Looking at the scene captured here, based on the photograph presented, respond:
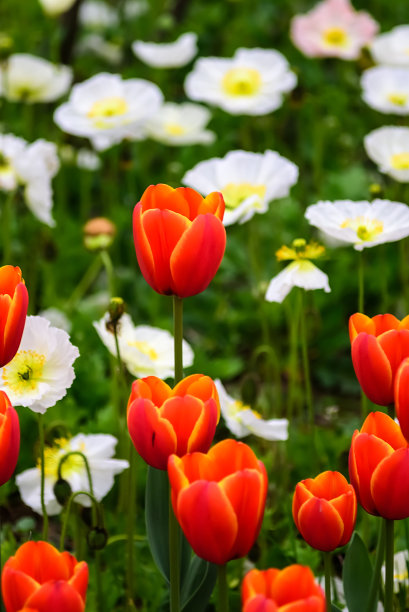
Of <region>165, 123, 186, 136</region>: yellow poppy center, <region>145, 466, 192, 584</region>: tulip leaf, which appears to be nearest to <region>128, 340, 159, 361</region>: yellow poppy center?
<region>145, 466, 192, 584</region>: tulip leaf

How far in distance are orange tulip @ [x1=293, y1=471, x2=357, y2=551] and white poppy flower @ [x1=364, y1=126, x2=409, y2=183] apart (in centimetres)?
93

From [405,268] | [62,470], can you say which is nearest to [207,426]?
[62,470]

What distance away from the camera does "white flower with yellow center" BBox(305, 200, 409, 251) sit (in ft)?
3.80

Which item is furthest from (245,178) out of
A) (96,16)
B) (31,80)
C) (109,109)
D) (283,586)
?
(96,16)

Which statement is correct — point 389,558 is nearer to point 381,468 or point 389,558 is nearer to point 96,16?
point 381,468

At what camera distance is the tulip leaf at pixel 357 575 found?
34.0 inches

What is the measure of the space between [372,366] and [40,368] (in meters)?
0.34

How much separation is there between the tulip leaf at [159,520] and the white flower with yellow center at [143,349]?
26 centimetres

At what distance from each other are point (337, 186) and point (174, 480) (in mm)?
1527

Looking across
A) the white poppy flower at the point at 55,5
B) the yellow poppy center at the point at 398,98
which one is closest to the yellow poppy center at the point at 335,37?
the yellow poppy center at the point at 398,98

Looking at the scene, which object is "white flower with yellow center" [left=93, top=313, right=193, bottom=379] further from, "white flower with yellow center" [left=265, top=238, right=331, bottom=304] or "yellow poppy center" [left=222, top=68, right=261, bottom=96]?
"yellow poppy center" [left=222, top=68, right=261, bottom=96]

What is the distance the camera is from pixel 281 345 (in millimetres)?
2035

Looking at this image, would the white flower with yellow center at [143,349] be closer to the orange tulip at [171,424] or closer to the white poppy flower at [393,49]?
the orange tulip at [171,424]

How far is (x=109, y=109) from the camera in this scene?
1.95 meters
